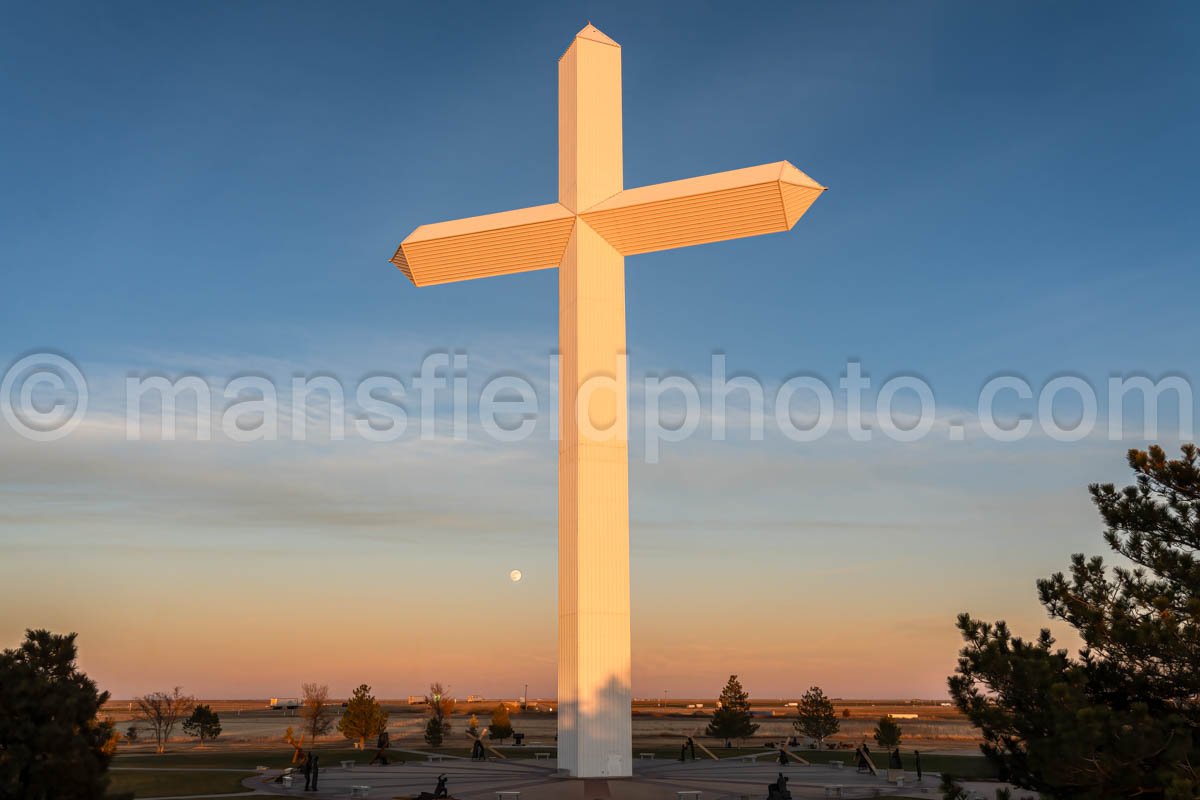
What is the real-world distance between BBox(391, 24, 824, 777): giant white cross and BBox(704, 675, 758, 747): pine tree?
126 ft

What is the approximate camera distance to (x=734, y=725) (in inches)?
2399

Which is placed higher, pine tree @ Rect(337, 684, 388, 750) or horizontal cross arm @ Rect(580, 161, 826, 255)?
horizontal cross arm @ Rect(580, 161, 826, 255)

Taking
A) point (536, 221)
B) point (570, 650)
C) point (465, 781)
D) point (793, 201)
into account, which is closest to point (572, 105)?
point (536, 221)

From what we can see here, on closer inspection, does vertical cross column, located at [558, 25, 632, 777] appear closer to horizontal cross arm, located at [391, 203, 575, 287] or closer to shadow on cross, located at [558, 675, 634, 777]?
shadow on cross, located at [558, 675, 634, 777]

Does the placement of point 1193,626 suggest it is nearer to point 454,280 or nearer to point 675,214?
point 675,214

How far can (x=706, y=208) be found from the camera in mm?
22688

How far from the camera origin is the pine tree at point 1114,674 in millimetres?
12883

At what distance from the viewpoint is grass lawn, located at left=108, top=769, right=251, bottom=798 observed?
1199 inches

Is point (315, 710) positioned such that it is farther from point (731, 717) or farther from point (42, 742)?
point (42, 742)

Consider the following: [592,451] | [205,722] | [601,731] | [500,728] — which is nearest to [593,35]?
[592,451]

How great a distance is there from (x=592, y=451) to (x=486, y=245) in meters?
5.86

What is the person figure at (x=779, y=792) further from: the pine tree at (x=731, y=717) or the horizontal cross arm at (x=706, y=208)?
the pine tree at (x=731, y=717)

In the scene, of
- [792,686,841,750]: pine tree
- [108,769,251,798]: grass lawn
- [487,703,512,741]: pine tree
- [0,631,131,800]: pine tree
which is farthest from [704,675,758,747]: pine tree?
[0,631,131,800]: pine tree

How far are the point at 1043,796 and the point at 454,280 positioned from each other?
1768cm
